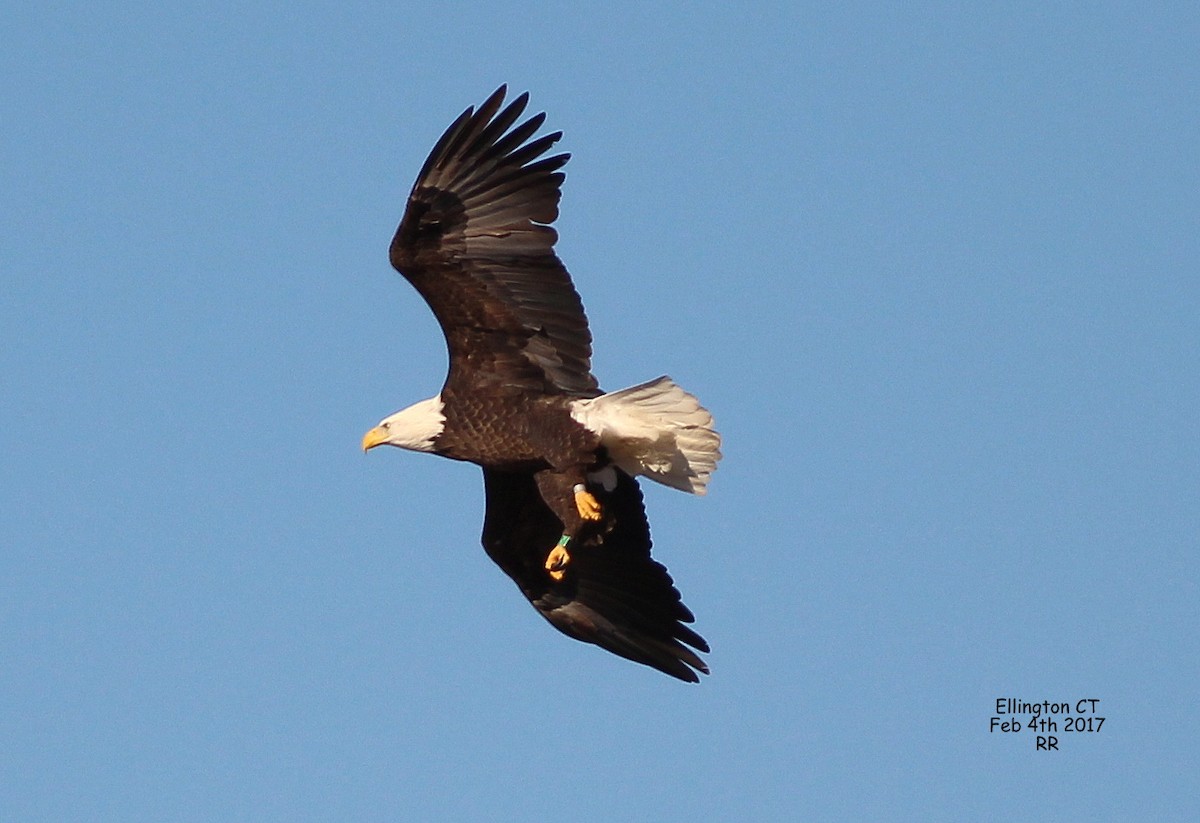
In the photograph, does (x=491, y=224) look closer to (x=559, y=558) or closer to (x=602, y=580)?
(x=559, y=558)

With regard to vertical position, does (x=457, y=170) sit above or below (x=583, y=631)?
above

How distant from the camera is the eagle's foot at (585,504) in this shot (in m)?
10.8

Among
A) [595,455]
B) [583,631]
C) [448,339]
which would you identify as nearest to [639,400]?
[595,455]

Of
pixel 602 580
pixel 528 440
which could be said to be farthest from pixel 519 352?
pixel 602 580

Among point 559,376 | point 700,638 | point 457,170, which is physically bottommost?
point 700,638

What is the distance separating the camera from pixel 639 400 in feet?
34.7

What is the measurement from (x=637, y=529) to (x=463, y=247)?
1833mm

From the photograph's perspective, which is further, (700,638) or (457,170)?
(700,638)

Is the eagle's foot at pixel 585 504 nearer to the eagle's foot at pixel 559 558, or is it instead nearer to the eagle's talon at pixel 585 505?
the eagle's talon at pixel 585 505

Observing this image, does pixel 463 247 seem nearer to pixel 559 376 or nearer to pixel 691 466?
pixel 559 376

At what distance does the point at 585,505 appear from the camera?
1084 centimetres

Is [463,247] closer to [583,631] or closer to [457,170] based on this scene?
[457,170]

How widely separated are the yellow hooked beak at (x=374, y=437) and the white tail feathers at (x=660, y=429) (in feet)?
3.48

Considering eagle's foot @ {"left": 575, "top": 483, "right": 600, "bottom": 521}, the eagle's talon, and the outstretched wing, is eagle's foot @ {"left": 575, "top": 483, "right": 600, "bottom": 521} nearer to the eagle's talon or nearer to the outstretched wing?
the eagle's talon
